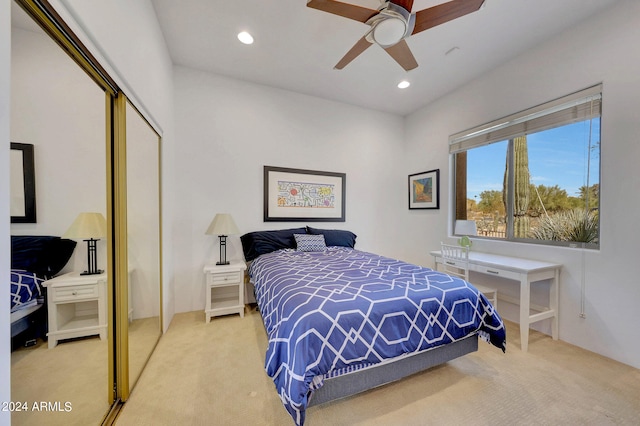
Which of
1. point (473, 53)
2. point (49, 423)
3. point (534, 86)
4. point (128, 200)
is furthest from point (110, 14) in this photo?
point (534, 86)

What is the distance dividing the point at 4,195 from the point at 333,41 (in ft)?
9.04

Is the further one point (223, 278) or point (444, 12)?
point (223, 278)

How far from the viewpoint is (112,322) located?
58.0 inches

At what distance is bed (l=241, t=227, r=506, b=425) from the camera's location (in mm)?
1308

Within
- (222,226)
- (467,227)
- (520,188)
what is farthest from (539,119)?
(222,226)

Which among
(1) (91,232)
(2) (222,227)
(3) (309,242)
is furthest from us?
(3) (309,242)

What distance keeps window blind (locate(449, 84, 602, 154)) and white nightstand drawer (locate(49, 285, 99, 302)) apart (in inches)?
160

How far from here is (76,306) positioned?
121 cm

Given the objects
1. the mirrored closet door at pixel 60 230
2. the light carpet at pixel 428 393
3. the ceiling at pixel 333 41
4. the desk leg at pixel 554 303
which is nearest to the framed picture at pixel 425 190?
the ceiling at pixel 333 41

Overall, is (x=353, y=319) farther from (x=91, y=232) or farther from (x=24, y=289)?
(x=91, y=232)

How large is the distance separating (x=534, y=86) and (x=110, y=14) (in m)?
3.69

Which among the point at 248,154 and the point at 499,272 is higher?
the point at 248,154

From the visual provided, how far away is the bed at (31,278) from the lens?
80 cm

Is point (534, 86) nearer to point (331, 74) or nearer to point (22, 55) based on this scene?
point (331, 74)
